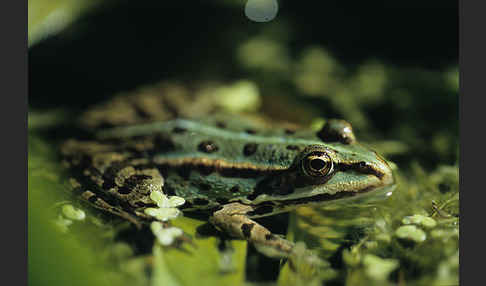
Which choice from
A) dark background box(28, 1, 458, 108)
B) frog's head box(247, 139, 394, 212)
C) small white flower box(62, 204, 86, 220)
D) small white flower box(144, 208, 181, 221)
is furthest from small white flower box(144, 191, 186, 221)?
dark background box(28, 1, 458, 108)

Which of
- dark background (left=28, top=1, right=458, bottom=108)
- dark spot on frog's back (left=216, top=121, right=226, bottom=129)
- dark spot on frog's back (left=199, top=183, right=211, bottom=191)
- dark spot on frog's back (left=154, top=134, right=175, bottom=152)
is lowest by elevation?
dark spot on frog's back (left=199, top=183, right=211, bottom=191)

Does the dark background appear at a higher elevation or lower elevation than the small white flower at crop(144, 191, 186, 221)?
higher

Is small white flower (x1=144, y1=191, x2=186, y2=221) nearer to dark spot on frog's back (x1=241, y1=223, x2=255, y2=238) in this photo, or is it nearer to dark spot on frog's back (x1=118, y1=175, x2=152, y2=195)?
dark spot on frog's back (x1=118, y1=175, x2=152, y2=195)

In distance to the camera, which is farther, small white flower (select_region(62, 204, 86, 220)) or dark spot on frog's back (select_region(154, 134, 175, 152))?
dark spot on frog's back (select_region(154, 134, 175, 152))

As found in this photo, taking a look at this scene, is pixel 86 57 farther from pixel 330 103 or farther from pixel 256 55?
pixel 330 103

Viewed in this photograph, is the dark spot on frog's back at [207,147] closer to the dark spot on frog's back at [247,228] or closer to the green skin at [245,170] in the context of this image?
the green skin at [245,170]

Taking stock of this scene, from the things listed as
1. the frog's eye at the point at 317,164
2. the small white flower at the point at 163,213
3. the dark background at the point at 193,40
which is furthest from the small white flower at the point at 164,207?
the dark background at the point at 193,40

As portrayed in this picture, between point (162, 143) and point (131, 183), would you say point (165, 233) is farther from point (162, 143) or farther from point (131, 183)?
point (162, 143)
